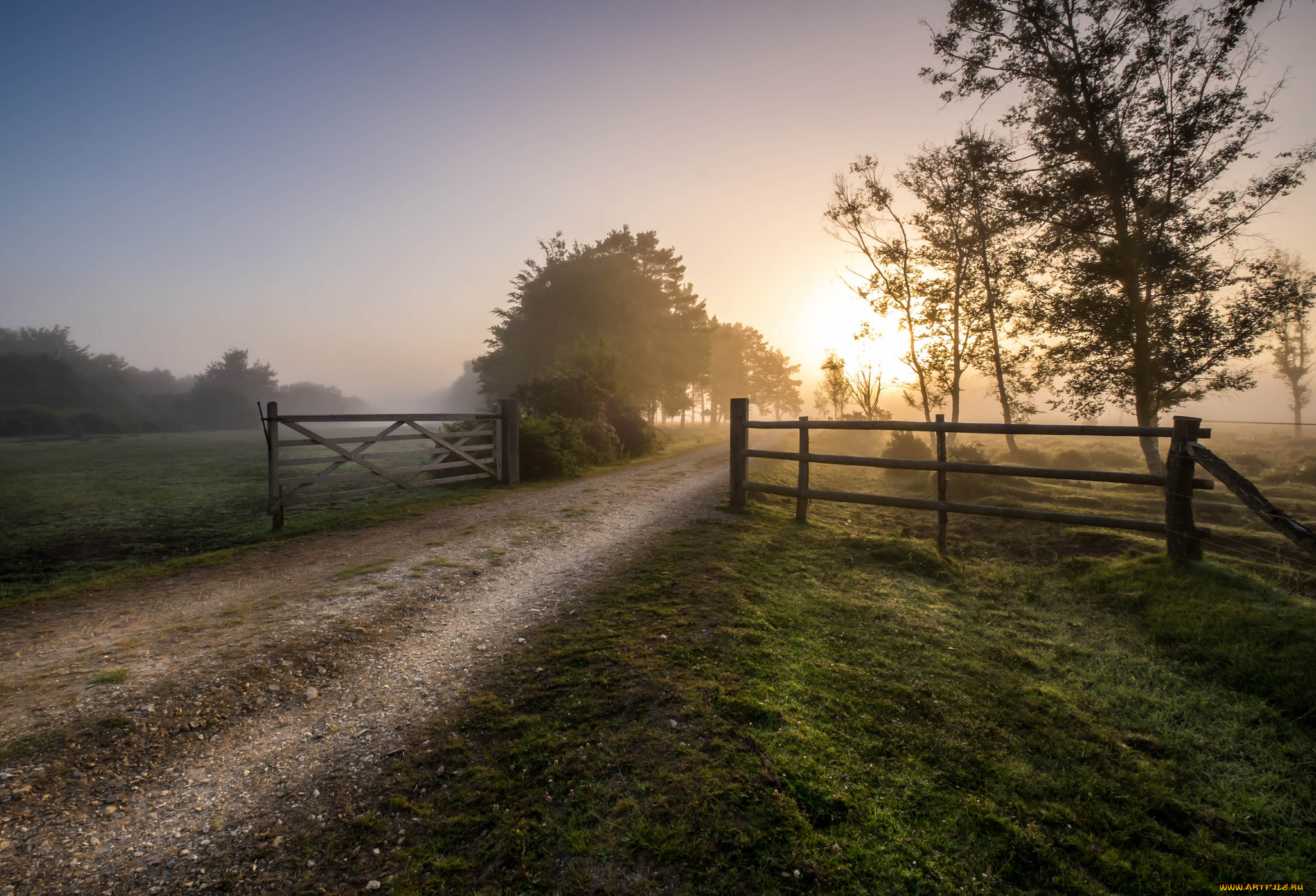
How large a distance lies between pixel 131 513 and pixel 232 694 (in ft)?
33.1

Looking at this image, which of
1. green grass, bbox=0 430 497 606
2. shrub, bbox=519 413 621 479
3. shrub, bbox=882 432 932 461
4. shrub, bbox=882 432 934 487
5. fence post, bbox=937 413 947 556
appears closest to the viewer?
green grass, bbox=0 430 497 606

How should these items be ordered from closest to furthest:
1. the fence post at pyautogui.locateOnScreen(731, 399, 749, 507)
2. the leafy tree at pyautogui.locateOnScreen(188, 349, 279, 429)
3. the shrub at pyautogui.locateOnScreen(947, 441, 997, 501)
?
the fence post at pyautogui.locateOnScreen(731, 399, 749, 507) < the shrub at pyautogui.locateOnScreen(947, 441, 997, 501) < the leafy tree at pyautogui.locateOnScreen(188, 349, 279, 429)

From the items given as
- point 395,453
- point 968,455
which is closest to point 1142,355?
point 968,455

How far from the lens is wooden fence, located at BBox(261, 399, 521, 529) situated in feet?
31.7

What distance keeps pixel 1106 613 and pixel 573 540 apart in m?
6.76

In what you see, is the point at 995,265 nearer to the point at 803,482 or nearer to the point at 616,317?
the point at 803,482

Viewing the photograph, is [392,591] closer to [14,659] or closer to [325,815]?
[14,659]

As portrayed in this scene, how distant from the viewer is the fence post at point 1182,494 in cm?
561

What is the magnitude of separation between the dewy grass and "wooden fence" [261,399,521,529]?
25.3 ft

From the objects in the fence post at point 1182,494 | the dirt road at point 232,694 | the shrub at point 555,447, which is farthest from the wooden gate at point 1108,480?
the shrub at point 555,447

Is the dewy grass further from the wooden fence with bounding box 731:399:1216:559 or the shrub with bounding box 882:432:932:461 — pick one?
the shrub with bounding box 882:432:932:461

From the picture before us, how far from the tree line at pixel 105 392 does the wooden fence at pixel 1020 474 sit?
47198mm

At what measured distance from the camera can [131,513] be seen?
10.3m

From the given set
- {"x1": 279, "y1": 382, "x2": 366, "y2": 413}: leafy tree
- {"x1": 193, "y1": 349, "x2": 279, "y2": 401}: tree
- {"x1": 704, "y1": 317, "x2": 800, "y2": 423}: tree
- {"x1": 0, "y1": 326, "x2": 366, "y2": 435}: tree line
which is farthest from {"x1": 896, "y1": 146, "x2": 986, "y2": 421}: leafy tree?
{"x1": 279, "y1": 382, "x2": 366, "y2": 413}: leafy tree
